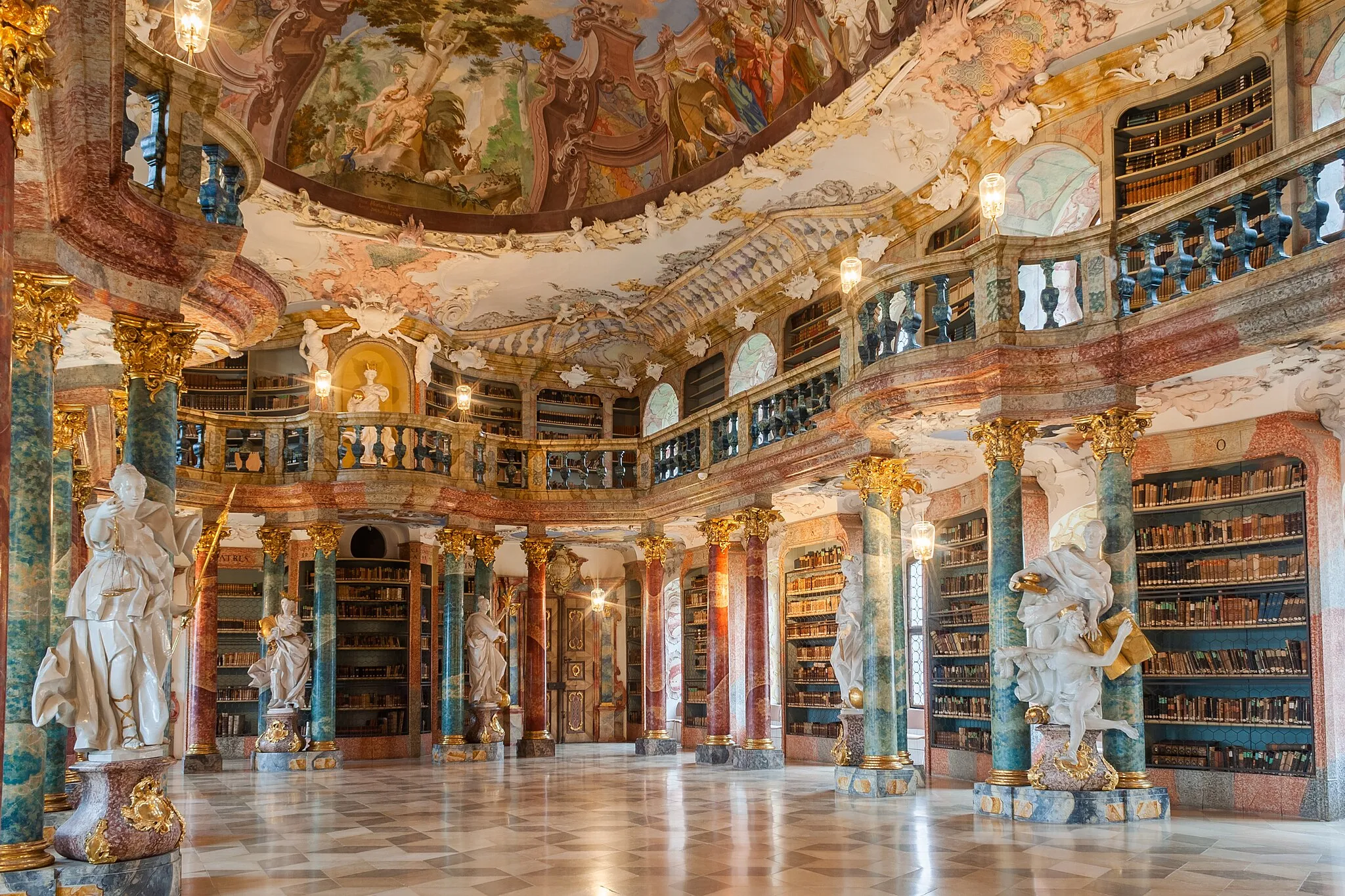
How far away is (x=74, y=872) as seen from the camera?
293 inches

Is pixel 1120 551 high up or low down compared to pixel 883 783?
up

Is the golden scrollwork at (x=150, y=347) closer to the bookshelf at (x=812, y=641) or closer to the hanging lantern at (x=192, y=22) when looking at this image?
the hanging lantern at (x=192, y=22)

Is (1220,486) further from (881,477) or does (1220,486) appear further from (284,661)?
(284,661)

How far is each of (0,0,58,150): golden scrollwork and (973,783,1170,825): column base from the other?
978cm

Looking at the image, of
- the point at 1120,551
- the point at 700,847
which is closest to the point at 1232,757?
the point at 1120,551

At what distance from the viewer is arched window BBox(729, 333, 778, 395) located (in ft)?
66.0

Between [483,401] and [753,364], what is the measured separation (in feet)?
18.7

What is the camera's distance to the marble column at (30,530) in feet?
23.9

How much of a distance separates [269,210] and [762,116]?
24.7 ft

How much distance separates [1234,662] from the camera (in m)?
12.5

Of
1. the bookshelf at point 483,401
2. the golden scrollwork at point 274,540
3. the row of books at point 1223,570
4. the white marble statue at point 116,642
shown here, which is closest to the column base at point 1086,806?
the row of books at point 1223,570

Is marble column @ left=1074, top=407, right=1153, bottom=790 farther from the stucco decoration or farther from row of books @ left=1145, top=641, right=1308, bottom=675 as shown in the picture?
the stucco decoration

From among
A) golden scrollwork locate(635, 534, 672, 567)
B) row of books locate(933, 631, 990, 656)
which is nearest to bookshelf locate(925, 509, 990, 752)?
row of books locate(933, 631, 990, 656)

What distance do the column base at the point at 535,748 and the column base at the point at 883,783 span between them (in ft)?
27.8
